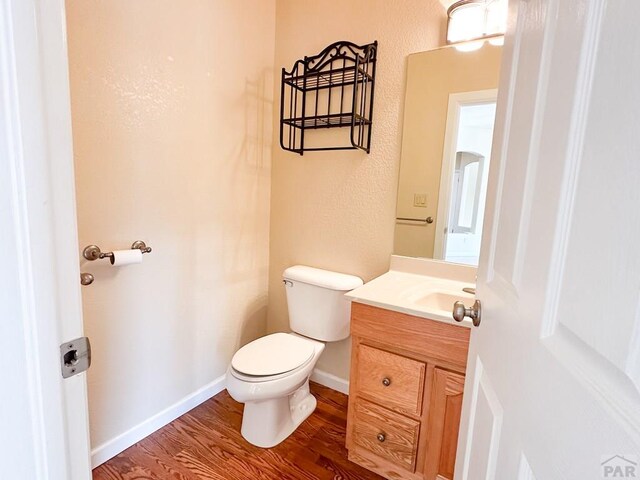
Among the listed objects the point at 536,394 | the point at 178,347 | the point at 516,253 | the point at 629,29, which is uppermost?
the point at 629,29

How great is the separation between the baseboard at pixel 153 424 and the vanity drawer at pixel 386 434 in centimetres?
93

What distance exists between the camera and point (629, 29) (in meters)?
0.30

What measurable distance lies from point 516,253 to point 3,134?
79 centimetres

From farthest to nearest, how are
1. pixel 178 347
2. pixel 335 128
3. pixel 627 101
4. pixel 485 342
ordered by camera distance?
pixel 335 128, pixel 178 347, pixel 485 342, pixel 627 101

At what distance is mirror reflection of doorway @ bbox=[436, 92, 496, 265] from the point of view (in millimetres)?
1439

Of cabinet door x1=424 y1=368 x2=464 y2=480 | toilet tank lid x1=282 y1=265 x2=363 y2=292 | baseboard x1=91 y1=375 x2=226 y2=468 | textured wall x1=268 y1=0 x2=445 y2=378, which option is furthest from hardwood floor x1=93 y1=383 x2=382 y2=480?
toilet tank lid x1=282 y1=265 x2=363 y2=292

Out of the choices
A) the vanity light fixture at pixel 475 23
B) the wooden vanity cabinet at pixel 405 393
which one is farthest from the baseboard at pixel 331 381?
the vanity light fixture at pixel 475 23

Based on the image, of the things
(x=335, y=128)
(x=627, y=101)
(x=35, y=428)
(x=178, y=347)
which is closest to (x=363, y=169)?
(x=335, y=128)

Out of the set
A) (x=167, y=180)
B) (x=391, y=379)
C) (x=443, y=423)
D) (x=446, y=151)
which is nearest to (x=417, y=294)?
(x=391, y=379)

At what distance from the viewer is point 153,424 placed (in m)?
1.57

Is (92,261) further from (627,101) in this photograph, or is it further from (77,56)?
(627,101)

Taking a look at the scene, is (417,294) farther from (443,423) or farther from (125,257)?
(125,257)

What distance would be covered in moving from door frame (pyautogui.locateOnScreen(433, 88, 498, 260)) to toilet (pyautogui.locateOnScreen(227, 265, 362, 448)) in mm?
490

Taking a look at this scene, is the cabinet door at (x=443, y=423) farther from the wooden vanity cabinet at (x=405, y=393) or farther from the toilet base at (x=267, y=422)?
the toilet base at (x=267, y=422)
